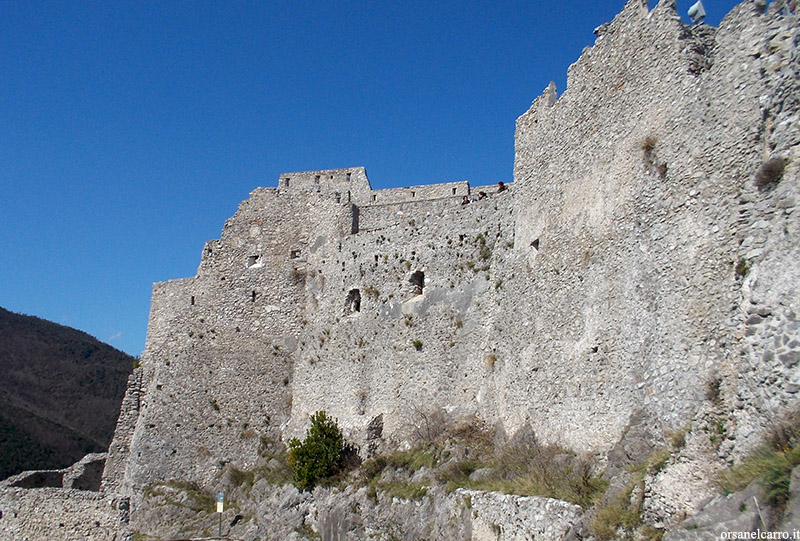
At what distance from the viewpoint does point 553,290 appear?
47.8ft

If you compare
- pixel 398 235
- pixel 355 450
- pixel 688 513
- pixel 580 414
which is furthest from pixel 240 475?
pixel 688 513

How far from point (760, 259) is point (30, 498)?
26202 mm

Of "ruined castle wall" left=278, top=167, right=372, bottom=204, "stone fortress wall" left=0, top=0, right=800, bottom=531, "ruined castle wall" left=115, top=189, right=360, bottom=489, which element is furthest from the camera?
"ruined castle wall" left=278, top=167, right=372, bottom=204

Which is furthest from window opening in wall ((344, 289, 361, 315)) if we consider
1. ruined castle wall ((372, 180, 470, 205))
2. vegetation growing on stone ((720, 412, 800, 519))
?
vegetation growing on stone ((720, 412, 800, 519))

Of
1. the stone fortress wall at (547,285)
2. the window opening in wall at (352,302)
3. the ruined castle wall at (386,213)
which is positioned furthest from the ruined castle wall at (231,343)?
the window opening in wall at (352,302)

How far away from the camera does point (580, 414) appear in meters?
12.7

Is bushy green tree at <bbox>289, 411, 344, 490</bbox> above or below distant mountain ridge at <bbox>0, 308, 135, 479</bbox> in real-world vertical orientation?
below

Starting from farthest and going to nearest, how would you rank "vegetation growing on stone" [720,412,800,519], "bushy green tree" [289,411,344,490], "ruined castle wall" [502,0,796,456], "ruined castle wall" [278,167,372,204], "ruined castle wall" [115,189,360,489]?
1. "ruined castle wall" [278,167,372,204]
2. "ruined castle wall" [115,189,360,489]
3. "bushy green tree" [289,411,344,490]
4. "ruined castle wall" [502,0,796,456]
5. "vegetation growing on stone" [720,412,800,519]

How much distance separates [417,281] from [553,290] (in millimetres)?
6550

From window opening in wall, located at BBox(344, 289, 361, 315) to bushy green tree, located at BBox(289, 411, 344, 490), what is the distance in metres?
3.96

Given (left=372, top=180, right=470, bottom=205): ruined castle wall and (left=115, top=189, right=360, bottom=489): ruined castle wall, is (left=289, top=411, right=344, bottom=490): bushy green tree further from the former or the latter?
(left=372, top=180, right=470, bottom=205): ruined castle wall

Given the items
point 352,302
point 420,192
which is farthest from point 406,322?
point 420,192

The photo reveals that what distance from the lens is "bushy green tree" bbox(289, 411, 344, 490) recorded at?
1848 cm

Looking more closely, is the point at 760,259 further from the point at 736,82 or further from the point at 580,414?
the point at 580,414
